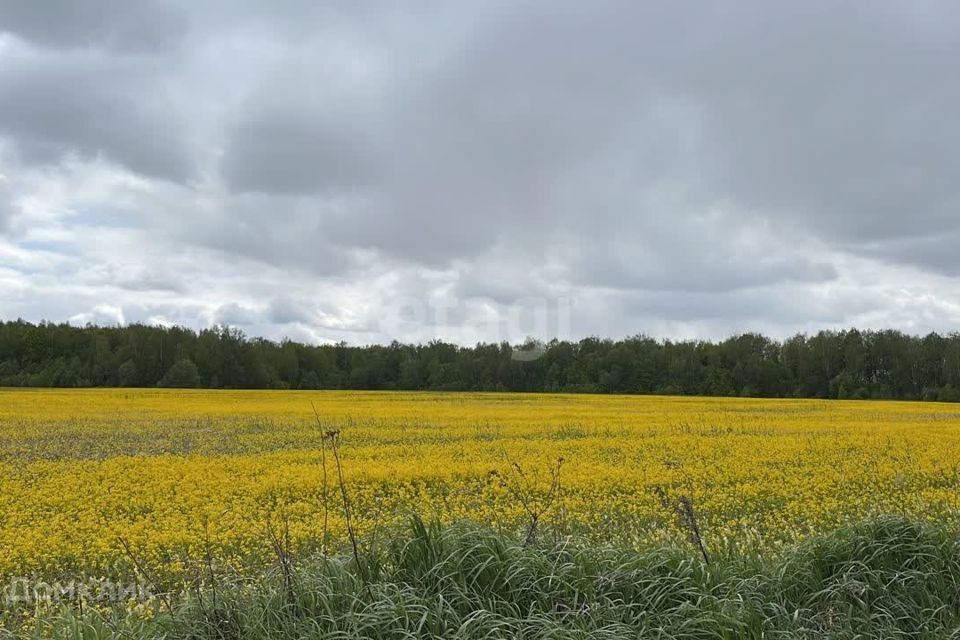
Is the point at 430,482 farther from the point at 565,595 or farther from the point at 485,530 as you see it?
the point at 565,595

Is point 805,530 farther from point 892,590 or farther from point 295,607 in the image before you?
point 295,607

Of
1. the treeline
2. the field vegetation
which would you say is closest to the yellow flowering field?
the field vegetation

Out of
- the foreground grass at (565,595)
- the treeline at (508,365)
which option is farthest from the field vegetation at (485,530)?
the treeline at (508,365)

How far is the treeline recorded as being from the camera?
8069cm

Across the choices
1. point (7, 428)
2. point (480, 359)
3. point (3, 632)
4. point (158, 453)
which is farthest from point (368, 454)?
point (480, 359)

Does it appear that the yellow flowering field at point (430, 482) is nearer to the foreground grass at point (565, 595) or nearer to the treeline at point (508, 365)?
the foreground grass at point (565, 595)

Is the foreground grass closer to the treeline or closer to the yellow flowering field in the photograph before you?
the yellow flowering field

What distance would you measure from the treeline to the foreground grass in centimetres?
7994

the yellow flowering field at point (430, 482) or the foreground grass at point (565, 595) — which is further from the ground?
the foreground grass at point (565, 595)

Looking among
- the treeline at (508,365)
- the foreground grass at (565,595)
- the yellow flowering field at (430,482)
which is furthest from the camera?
the treeline at (508,365)

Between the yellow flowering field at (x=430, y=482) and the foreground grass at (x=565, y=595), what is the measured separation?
68cm

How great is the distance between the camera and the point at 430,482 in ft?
46.4

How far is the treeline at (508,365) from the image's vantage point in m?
80.7

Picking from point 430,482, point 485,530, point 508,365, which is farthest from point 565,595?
point 508,365
